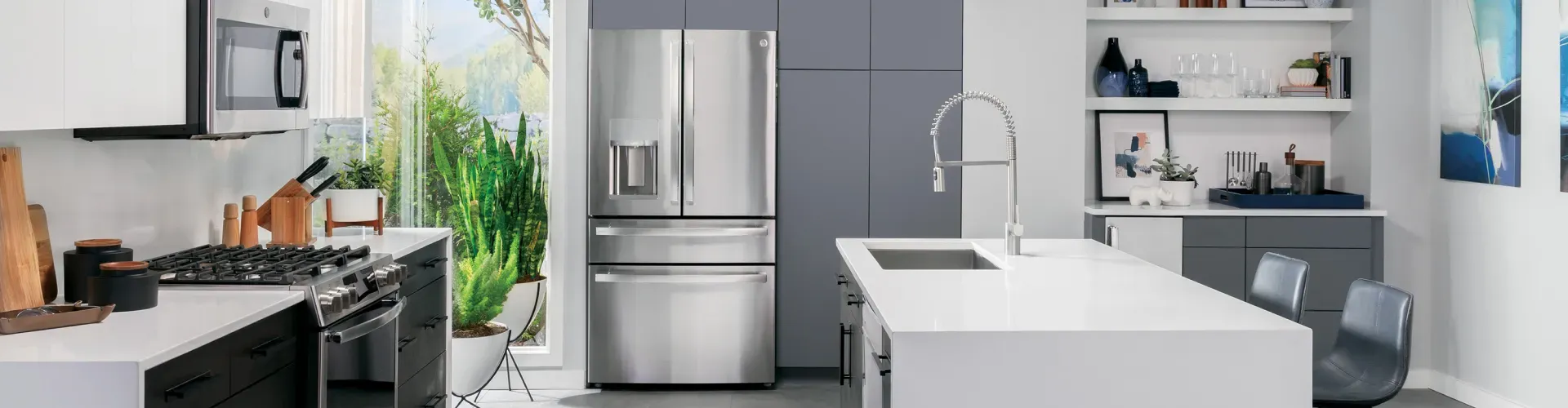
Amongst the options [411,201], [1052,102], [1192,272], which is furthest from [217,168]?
[1192,272]

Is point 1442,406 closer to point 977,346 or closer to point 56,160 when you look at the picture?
point 977,346

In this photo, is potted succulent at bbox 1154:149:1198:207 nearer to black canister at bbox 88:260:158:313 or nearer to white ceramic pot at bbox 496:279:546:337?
white ceramic pot at bbox 496:279:546:337

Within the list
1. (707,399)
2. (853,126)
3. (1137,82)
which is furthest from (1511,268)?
(707,399)

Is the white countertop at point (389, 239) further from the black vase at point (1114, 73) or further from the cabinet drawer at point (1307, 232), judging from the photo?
the cabinet drawer at point (1307, 232)

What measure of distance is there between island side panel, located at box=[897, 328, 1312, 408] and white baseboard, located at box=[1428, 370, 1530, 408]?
2902 millimetres

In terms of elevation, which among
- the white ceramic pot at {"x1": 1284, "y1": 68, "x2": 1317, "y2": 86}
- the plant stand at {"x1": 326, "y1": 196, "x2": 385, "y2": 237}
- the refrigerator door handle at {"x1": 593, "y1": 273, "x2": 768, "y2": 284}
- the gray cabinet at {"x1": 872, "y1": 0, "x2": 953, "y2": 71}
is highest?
the gray cabinet at {"x1": 872, "y1": 0, "x2": 953, "y2": 71}

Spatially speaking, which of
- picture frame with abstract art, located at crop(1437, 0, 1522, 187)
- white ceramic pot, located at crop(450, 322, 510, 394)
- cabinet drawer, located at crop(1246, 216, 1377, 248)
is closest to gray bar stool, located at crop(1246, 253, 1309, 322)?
cabinet drawer, located at crop(1246, 216, 1377, 248)

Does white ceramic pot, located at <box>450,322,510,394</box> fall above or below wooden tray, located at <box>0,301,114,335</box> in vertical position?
below

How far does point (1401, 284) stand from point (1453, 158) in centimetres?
60

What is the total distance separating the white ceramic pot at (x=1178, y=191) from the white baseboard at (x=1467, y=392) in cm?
131

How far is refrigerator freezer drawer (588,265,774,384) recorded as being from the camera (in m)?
4.84

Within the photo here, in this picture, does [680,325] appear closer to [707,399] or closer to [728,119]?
[707,399]

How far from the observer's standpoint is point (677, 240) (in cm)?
482

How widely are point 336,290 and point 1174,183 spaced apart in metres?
3.64
